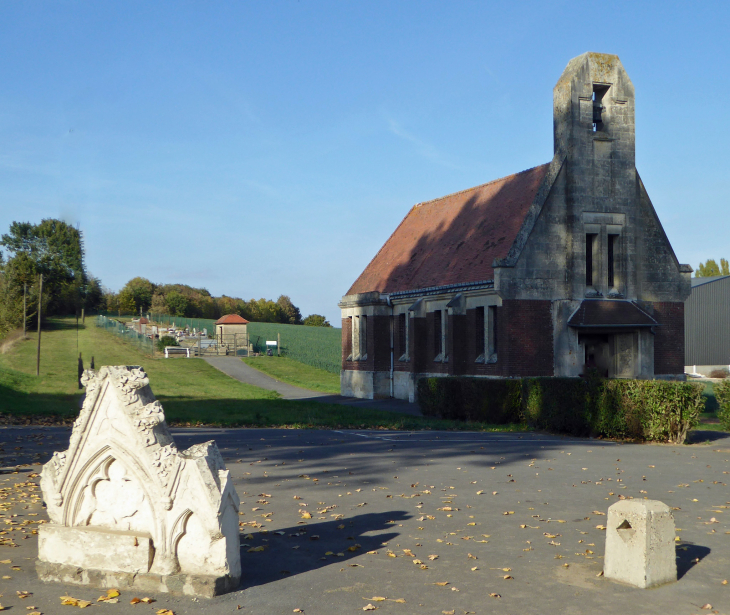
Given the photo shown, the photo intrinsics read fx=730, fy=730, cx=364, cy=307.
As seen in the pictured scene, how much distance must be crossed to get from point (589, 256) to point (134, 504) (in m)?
24.6

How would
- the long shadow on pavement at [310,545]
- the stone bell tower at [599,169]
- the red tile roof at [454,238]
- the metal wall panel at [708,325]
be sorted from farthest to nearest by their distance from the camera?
the metal wall panel at [708,325]
the red tile roof at [454,238]
the stone bell tower at [599,169]
the long shadow on pavement at [310,545]

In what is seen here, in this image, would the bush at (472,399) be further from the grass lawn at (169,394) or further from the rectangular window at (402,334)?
the rectangular window at (402,334)

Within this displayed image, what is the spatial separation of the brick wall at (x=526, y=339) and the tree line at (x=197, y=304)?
71.3 metres

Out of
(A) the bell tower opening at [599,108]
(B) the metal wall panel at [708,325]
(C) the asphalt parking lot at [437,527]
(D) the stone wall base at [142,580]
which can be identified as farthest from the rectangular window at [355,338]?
(B) the metal wall panel at [708,325]

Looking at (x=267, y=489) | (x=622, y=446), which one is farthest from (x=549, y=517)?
(x=622, y=446)

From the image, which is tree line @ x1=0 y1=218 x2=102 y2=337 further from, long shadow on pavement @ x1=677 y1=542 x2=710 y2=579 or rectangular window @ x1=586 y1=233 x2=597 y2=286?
long shadow on pavement @ x1=677 y1=542 x2=710 y2=579

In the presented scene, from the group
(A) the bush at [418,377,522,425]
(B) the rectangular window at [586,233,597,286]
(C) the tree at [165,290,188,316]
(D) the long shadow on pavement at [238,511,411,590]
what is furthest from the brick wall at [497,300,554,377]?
(C) the tree at [165,290,188,316]

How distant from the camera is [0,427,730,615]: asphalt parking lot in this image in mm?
6113

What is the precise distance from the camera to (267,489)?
10.9 metres

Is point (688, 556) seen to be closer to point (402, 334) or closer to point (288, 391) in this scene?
point (402, 334)

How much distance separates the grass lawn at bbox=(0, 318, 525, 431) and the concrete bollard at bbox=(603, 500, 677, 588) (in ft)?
46.6

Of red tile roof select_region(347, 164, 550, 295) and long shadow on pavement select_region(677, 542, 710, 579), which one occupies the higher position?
red tile roof select_region(347, 164, 550, 295)

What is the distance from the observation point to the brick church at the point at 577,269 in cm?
2702

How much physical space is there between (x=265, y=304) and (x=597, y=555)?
11276 centimetres
